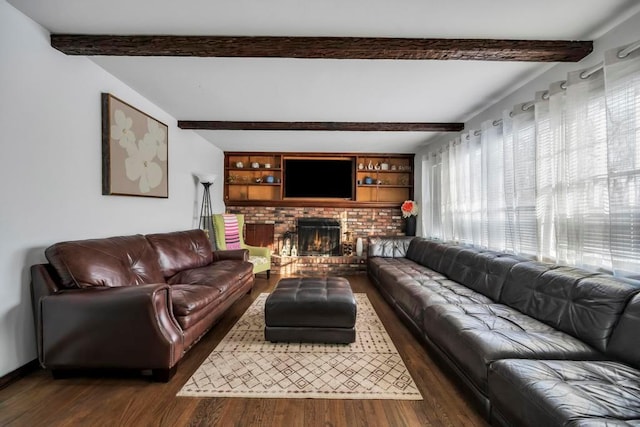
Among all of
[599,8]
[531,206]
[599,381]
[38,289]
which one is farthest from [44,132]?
[531,206]

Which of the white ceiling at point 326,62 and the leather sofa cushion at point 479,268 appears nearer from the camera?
the white ceiling at point 326,62

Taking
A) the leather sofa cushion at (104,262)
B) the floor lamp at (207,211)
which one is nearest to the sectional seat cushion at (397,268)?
the leather sofa cushion at (104,262)

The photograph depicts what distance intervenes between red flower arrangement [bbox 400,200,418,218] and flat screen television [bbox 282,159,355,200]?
106cm

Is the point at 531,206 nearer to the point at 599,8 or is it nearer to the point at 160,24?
the point at 599,8

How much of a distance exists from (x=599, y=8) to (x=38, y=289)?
4.12 metres

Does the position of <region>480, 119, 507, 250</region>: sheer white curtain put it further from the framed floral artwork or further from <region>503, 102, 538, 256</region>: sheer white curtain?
the framed floral artwork

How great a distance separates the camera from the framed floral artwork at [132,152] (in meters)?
2.64

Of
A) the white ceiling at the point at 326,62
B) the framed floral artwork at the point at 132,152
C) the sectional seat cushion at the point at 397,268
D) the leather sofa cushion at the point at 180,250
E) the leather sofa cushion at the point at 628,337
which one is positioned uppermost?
the white ceiling at the point at 326,62

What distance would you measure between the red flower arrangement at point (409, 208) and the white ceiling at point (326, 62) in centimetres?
205

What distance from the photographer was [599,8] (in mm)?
1777

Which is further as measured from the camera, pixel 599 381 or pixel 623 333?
pixel 623 333

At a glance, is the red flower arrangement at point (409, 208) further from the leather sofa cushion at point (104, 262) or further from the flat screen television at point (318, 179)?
the leather sofa cushion at point (104, 262)

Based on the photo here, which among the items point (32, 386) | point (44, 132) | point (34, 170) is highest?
point (44, 132)

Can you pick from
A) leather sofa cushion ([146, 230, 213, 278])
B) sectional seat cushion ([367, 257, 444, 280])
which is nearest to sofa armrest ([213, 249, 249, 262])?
leather sofa cushion ([146, 230, 213, 278])
